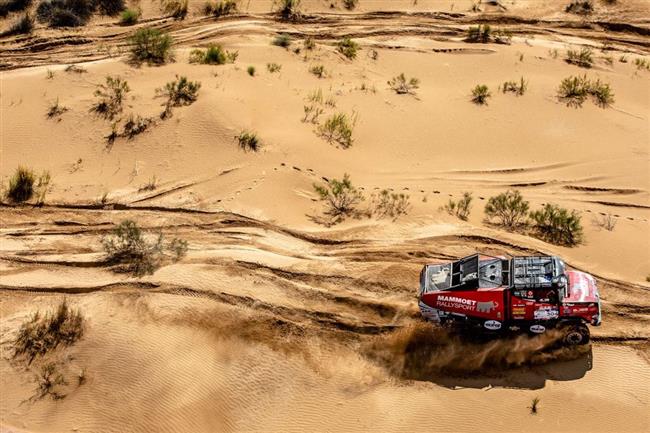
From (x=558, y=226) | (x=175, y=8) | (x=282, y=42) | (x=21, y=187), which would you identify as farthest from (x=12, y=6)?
(x=558, y=226)

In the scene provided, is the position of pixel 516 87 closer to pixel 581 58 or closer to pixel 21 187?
pixel 581 58

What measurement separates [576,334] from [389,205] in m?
4.92

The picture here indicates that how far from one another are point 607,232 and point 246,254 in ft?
25.5

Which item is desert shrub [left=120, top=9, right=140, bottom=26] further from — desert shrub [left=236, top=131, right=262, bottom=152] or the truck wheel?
the truck wheel

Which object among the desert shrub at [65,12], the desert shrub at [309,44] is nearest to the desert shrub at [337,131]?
the desert shrub at [309,44]

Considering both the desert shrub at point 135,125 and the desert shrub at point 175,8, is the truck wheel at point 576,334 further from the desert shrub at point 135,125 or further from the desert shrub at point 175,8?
the desert shrub at point 175,8

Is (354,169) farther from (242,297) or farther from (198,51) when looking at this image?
(198,51)

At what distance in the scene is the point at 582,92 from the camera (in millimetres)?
16391

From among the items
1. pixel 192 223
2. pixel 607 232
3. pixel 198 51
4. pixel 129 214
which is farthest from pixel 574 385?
pixel 198 51

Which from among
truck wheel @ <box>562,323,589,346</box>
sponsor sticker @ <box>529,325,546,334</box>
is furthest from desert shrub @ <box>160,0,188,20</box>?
truck wheel @ <box>562,323,589,346</box>

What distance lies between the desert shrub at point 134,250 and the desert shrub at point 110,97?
470cm

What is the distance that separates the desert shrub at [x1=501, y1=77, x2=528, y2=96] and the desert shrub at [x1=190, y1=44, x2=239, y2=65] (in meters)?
8.19

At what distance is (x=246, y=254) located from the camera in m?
11.3

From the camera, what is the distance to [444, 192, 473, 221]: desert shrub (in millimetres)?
12708
